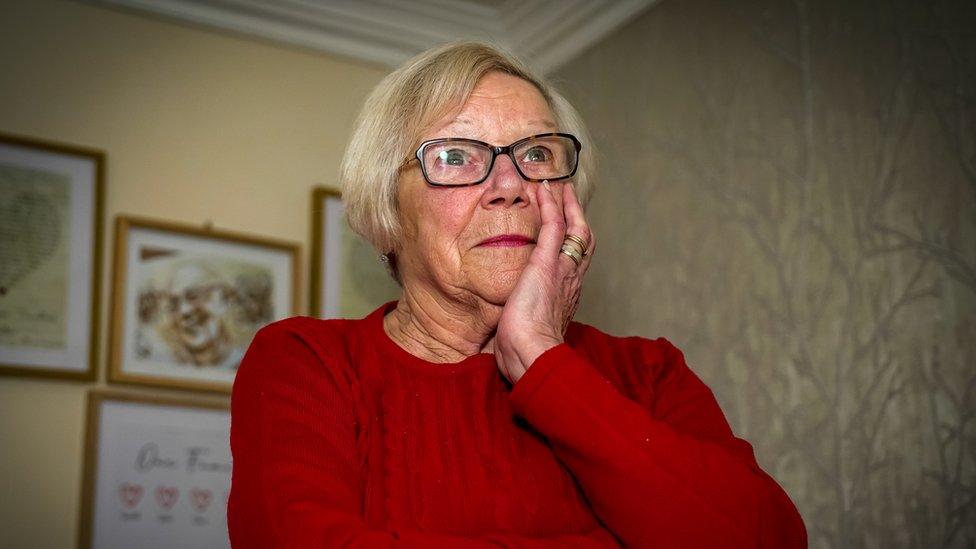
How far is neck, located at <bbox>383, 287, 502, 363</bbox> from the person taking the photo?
1.45 meters

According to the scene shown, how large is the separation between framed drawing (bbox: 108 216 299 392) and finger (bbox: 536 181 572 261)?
65.5 inches

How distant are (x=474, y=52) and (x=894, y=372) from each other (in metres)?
1.11

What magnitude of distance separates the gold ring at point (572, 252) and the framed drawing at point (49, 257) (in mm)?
1695

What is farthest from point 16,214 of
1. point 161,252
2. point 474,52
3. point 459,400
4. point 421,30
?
point 459,400

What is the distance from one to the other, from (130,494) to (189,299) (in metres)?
0.52

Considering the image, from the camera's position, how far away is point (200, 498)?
2.78 meters

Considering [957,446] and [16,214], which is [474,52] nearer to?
[957,446]

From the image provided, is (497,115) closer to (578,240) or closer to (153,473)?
(578,240)

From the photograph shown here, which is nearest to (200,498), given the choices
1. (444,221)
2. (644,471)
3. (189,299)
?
(189,299)

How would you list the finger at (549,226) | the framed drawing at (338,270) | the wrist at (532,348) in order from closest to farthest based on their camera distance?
1. the wrist at (532,348)
2. the finger at (549,226)
3. the framed drawing at (338,270)

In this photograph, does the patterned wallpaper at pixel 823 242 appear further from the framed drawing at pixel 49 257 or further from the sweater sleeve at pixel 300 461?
the framed drawing at pixel 49 257

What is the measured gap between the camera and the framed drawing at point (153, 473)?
2.67 meters

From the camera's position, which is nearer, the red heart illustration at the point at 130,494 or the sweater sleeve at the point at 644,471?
the sweater sleeve at the point at 644,471

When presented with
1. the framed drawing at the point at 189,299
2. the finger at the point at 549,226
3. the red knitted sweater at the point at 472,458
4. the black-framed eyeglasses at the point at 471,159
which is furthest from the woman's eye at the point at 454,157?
the framed drawing at the point at 189,299
